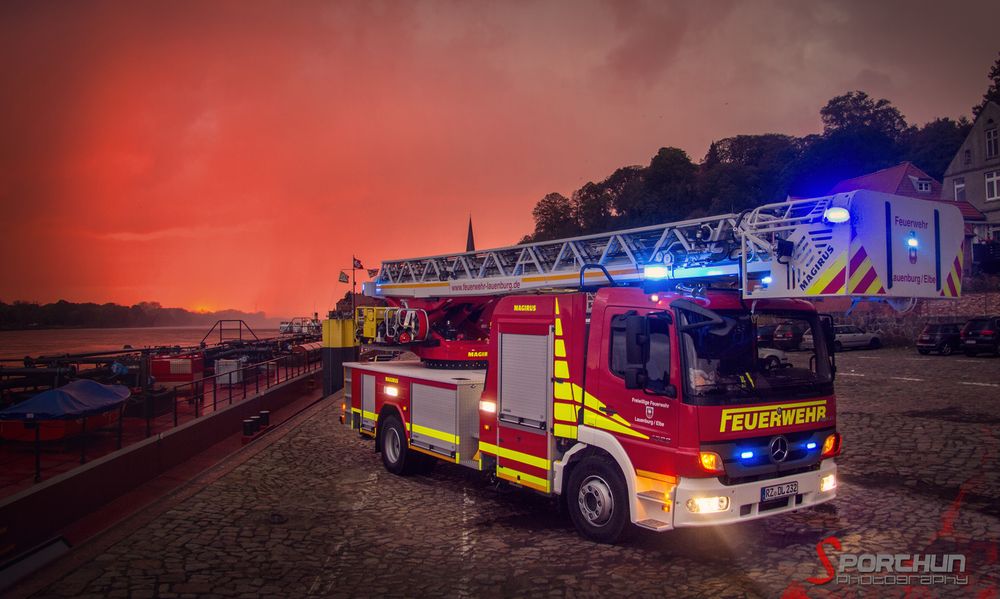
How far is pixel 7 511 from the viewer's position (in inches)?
259

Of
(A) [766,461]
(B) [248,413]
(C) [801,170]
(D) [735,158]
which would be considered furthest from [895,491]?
(D) [735,158]

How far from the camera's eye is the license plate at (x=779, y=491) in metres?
6.03

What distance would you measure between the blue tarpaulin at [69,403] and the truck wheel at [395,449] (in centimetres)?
462

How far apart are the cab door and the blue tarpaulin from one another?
788 cm

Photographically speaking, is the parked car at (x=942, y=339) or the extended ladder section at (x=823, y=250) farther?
the parked car at (x=942, y=339)

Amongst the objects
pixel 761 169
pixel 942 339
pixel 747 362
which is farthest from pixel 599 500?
pixel 761 169

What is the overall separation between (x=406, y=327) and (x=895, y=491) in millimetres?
8061

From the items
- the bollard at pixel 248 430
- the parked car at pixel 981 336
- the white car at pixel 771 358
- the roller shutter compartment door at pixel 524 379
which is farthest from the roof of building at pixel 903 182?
the roller shutter compartment door at pixel 524 379

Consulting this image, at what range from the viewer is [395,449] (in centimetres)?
1034

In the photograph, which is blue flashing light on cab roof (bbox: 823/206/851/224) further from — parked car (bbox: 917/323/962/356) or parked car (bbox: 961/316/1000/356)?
parked car (bbox: 917/323/962/356)

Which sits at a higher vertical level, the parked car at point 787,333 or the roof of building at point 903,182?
the roof of building at point 903,182

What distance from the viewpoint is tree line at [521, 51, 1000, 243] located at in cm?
6962

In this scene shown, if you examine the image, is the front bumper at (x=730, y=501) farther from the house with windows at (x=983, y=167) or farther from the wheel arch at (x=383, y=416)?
the house with windows at (x=983, y=167)

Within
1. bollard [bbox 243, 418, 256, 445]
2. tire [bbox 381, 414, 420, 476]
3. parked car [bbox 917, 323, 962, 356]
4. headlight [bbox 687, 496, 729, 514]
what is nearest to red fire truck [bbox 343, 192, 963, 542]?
headlight [bbox 687, 496, 729, 514]
